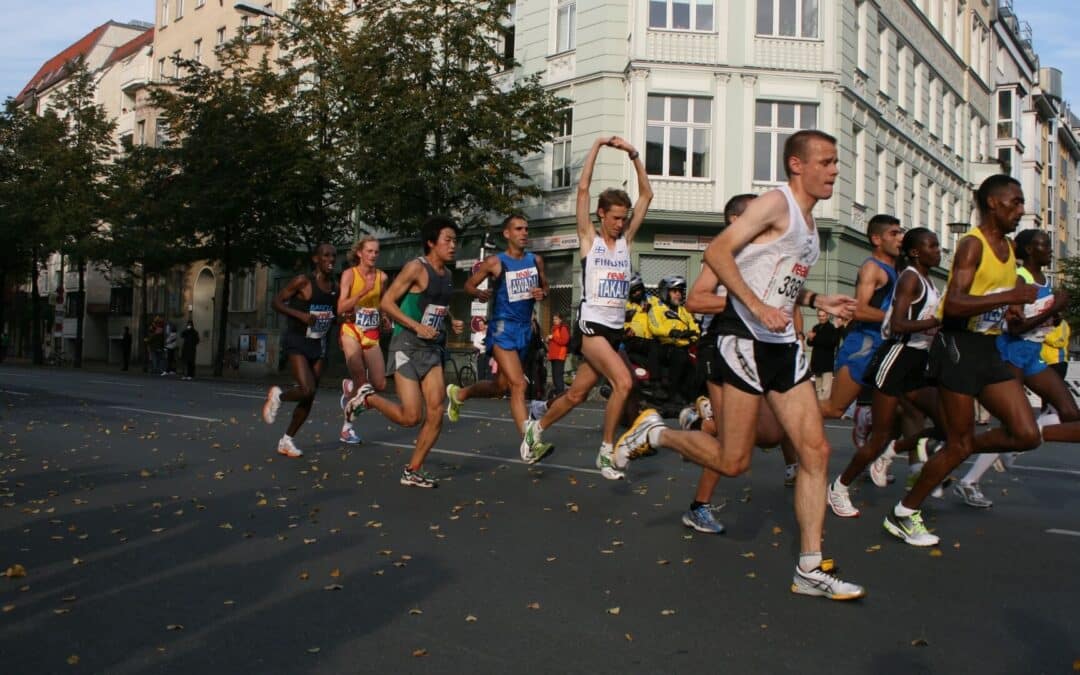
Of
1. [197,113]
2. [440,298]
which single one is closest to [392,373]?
[440,298]

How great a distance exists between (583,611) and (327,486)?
Answer: 158 inches

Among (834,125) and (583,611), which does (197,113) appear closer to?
(834,125)

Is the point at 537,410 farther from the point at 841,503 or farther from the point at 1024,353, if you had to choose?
the point at 1024,353

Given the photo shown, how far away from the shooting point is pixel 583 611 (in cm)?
450

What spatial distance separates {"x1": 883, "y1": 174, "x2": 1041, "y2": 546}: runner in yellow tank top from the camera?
5.78m

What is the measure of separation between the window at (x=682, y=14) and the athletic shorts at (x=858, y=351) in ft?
73.4

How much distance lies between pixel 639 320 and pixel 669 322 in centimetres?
36

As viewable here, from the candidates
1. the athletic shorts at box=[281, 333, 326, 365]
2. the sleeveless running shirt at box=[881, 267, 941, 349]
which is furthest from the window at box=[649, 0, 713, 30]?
the sleeveless running shirt at box=[881, 267, 941, 349]

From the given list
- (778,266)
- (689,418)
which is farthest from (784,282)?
(689,418)

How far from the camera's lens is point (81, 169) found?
141ft

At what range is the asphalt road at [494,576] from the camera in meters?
3.93

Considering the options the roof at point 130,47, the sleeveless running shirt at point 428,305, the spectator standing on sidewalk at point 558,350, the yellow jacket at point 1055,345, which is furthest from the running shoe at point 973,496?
the roof at point 130,47

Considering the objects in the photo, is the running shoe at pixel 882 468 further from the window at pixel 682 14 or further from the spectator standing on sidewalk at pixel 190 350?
the spectator standing on sidewalk at pixel 190 350

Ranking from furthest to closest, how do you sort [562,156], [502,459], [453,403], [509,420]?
[562,156] → [509,420] → [502,459] → [453,403]
